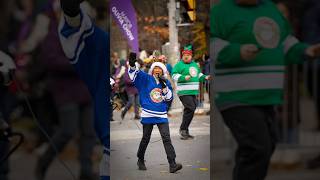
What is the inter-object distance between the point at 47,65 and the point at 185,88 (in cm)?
296

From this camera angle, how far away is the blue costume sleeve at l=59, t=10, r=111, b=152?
3.08 metres

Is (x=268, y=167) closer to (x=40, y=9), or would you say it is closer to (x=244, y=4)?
(x=244, y=4)

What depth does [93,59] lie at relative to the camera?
3104 mm

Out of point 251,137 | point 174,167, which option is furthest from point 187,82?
point 251,137

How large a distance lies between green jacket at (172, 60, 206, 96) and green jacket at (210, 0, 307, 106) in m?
2.29

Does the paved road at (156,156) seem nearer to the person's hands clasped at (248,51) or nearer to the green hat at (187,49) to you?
the green hat at (187,49)

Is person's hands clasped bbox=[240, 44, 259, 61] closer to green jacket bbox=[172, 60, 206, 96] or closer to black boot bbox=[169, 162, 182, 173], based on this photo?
black boot bbox=[169, 162, 182, 173]

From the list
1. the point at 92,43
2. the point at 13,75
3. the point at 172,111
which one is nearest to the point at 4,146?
the point at 13,75

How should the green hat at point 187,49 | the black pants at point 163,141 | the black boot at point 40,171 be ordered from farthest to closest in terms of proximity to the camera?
A: the green hat at point 187,49 < the black pants at point 163,141 < the black boot at point 40,171

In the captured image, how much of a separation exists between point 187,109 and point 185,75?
1.23ft

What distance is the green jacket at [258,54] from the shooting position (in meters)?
3.04

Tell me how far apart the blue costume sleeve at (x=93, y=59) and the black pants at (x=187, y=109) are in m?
2.31

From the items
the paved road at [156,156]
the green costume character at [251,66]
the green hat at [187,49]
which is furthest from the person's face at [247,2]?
the green hat at [187,49]

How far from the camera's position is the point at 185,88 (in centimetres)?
595
